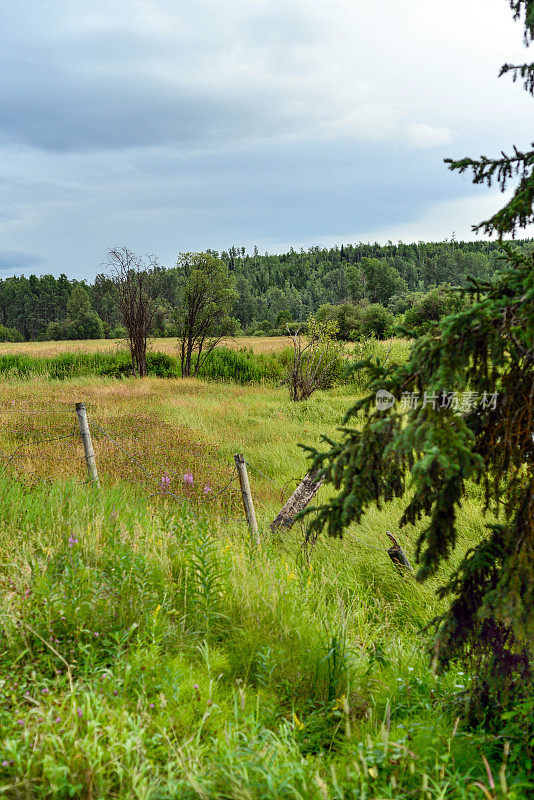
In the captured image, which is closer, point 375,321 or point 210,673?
point 210,673

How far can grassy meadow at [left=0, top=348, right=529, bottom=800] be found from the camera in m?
1.80

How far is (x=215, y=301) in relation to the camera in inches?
930

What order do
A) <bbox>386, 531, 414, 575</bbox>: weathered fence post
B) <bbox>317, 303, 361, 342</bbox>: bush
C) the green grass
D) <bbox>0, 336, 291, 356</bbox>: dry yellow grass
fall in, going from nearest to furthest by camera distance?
the green grass
<bbox>386, 531, 414, 575</bbox>: weathered fence post
<bbox>0, 336, 291, 356</bbox>: dry yellow grass
<bbox>317, 303, 361, 342</bbox>: bush

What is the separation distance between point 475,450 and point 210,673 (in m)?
1.75

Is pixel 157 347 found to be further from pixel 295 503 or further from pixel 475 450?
pixel 475 450

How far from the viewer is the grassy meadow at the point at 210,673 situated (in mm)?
1801

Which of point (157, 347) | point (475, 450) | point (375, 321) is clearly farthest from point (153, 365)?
point (475, 450)

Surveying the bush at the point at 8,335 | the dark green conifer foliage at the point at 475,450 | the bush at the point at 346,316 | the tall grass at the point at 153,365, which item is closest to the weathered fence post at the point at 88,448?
the dark green conifer foliage at the point at 475,450

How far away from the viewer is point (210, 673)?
2416 millimetres

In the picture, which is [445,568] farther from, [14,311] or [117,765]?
[14,311]

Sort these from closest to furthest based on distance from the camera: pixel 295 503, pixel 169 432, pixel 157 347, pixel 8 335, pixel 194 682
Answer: pixel 194 682, pixel 295 503, pixel 169 432, pixel 157 347, pixel 8 335

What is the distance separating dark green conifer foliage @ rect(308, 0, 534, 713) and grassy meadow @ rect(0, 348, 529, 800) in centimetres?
42

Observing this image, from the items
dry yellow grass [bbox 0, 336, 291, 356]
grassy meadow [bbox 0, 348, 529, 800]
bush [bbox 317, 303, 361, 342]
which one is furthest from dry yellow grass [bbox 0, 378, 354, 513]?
bush [bbox 317, 303, 361, 342]

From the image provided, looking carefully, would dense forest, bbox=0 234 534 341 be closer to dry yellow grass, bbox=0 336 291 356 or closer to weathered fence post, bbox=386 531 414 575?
dry yellow grass, bbox=0 336 291 356
